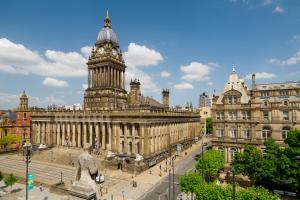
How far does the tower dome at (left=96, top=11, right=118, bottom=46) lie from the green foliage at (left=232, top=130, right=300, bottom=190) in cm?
6237

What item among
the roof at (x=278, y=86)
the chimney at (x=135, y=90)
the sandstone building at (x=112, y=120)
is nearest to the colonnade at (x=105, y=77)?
the sandstone building at (x=112, y=120)

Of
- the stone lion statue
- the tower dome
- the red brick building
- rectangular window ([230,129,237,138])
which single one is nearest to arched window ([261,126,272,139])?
rectangular window ([230,129,237,138])


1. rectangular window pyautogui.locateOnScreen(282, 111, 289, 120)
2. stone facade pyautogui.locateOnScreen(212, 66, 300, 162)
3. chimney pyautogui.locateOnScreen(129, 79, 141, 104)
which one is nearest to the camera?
Answer: rectangular window pyautogui.locateOnScreen(282, 111, 289, 120)

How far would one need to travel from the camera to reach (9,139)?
76.1m

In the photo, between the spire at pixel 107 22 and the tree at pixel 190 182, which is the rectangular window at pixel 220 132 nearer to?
the tree at pixel 190 182

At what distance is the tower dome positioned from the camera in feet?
270

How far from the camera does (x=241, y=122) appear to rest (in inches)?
1897

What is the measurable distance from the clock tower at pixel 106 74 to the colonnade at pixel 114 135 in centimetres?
1040

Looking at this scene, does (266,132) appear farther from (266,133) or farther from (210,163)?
(210,163)

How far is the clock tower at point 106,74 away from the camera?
3063 inches

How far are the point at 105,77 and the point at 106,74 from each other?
1.14 metres

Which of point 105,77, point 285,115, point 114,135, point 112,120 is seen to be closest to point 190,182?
point 285,115

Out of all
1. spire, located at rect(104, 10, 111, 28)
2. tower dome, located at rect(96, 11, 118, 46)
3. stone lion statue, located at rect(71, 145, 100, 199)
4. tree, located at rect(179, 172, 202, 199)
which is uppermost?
spire, located at rect(104, 10, 111, 28)

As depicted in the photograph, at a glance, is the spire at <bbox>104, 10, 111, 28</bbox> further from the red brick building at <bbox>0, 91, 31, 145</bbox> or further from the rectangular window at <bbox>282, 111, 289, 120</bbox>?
the rectangular window at <bbox>282, 111, 289, 120</bbox>
